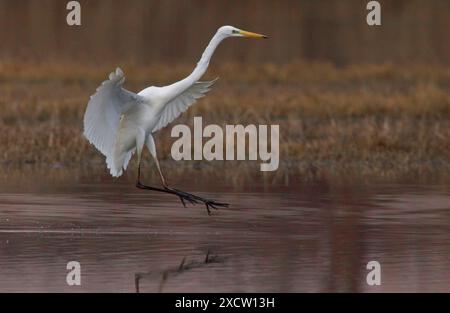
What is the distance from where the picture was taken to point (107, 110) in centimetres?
1333

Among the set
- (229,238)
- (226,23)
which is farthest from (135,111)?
(226,23)

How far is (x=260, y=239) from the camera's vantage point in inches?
483

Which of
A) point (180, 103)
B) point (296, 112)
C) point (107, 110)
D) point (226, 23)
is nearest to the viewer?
point (107, 110)

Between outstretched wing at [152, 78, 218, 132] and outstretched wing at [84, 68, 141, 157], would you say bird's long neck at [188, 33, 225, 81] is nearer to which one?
outstretched wing at [84, 68, 141, 157]

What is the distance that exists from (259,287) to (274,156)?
8.46 meters

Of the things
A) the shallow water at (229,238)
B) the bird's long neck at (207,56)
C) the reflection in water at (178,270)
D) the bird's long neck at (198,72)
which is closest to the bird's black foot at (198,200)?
the shallow water at (229,238)

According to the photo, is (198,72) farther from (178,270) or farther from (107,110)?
(178,270)

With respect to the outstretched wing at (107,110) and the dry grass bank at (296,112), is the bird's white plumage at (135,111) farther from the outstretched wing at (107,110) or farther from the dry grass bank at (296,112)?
the dry grass bank at (296,112)

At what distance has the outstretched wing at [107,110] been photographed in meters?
12.9

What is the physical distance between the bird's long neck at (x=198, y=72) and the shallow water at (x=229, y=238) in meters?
1.18

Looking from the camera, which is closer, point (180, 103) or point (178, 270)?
point (178, 270)

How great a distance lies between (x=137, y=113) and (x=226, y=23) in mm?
16825

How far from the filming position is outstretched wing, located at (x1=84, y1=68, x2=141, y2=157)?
12.9m
